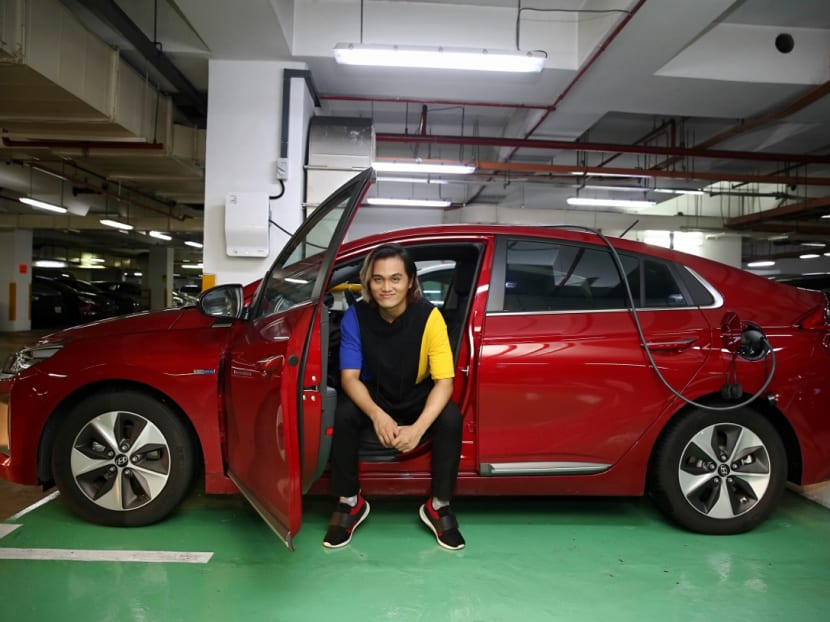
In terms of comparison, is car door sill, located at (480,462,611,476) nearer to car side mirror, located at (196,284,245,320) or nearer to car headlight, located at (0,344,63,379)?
car side mirror, located at (196,284,245,320)

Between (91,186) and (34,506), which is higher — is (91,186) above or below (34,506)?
above

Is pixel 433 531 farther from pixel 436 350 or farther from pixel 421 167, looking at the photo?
pixel 421 167

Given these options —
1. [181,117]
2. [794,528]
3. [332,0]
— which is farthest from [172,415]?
[181,117]

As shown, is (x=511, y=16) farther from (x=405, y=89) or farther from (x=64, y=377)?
(x=64, y=377)

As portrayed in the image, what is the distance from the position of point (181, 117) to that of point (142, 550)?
6941mm

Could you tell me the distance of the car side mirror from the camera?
235cm

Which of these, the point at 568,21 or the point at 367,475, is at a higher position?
the point at 568,21

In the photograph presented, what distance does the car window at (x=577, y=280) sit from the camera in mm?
2402

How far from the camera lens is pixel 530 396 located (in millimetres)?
2273

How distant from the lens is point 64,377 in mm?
2318

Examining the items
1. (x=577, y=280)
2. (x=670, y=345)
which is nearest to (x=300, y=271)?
(x=577, y=280)

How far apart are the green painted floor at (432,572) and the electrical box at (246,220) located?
2943 mm

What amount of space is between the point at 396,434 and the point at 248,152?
160 inches

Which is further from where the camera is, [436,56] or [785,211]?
[785,211]
